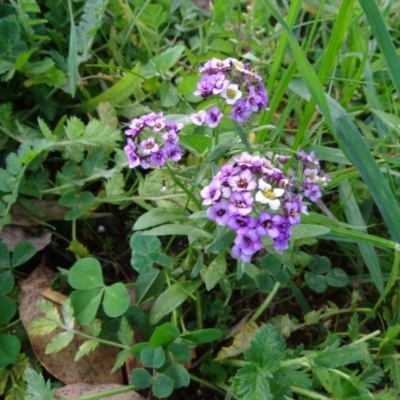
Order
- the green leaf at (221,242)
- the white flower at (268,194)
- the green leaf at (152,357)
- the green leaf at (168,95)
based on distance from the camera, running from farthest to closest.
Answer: the green leaf at (168,95) < the green leaf at (152,357) < the green leaf at (221,242) < the white flower at (268,194)

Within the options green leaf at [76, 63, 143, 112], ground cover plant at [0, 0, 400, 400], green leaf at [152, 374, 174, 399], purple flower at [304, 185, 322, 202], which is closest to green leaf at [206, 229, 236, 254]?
ground cover plant at [0, 0, 400, 400]

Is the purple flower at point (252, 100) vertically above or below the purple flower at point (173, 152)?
above

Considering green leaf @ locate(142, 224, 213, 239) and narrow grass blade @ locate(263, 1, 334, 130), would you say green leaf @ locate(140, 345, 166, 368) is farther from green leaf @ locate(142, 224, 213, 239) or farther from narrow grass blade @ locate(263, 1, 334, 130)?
narrow grass blade @ locate(263, 1, 334, 130)

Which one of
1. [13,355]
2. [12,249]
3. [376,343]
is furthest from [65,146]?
[376,343]

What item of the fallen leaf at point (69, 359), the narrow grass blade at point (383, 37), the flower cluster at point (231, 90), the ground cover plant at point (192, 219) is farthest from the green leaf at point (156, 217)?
the narrow grass blade at point (383, 37)

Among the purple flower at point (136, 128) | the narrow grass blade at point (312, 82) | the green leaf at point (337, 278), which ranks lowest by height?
the green leaf at point (337, 278)

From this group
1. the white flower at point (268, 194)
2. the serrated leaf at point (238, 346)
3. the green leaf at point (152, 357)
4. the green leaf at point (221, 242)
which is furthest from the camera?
the serrated leaf at point (238, 346)

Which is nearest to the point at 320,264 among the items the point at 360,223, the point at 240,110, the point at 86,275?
the point at 360,223

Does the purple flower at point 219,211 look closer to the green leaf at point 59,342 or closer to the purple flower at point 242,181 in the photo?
the purple flower at point 242,181
